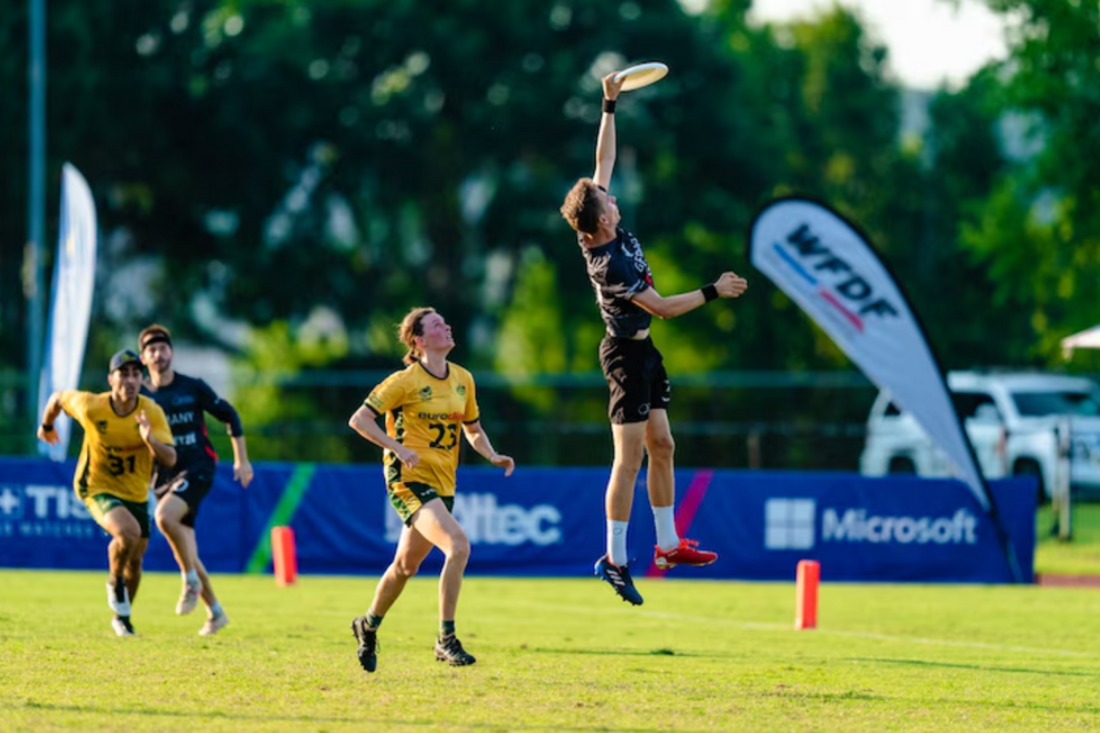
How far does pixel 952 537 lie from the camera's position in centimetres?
2084

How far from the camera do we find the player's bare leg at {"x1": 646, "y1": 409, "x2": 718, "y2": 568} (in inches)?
424

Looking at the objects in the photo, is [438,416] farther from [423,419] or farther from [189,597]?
[189,597]

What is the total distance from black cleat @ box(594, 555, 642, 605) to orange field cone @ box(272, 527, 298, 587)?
30.0ft

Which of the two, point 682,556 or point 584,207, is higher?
point 584,207

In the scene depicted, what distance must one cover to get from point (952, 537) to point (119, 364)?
11332 millimetres

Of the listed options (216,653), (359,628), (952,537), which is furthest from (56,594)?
(952,537)

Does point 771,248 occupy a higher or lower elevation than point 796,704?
higher

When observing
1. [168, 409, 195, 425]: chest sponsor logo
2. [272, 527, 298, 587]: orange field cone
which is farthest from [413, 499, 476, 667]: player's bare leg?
[272, 527, 298, 587]: orange field cone

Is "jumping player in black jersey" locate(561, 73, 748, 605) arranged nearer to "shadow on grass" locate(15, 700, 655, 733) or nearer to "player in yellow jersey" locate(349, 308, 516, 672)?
"player in yellow jersey" locate(349, 308, 516, 672)

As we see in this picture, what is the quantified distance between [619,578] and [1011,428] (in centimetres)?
2045

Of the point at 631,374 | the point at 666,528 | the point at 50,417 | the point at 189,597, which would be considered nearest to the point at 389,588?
the point at 666,528

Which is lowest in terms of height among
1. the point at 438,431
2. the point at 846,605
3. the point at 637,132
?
the point at 846,605

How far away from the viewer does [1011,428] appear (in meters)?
29.9

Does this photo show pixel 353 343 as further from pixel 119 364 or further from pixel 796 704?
pixel 796 704
